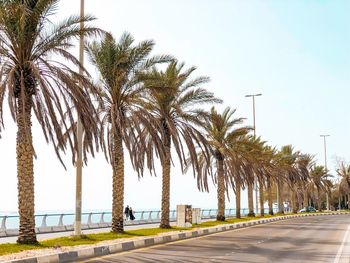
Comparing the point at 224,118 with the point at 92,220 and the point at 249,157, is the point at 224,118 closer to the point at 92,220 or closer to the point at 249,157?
the point at 249,157

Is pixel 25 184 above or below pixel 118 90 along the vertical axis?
below

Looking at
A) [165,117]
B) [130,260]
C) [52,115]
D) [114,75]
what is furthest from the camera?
[165,117]

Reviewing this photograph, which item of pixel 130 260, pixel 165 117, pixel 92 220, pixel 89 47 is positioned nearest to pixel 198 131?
pixel 165 117

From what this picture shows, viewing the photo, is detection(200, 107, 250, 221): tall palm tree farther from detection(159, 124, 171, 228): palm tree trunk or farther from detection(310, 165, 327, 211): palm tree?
detection(310, 165, 327, 211): palm tree

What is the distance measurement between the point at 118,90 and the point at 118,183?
177 inches

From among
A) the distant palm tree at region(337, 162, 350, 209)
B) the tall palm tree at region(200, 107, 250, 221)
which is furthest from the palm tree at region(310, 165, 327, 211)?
the tall palm tree at region(200, 107, 250, 221)

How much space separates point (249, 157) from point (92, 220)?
59.6ft

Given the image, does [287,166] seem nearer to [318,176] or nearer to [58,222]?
[318,176]

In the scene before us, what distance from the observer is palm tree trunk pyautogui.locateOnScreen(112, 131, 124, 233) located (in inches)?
1021

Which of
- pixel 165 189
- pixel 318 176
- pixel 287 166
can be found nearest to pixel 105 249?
pixel 165 189

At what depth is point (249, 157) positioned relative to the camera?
50.7 m

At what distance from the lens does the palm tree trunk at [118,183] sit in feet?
85.0

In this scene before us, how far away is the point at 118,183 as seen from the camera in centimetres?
2597

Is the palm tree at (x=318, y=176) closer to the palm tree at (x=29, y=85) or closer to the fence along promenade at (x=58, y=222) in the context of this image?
the fence along promenade at (x=58, y=222)
